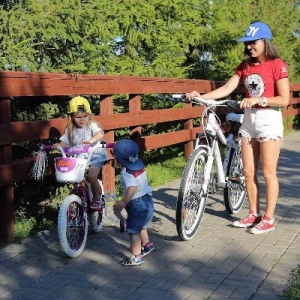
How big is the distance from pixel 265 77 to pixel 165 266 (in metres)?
2.05

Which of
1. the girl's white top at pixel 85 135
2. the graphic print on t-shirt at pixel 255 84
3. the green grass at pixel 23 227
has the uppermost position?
the graphic print on t-shirt at pixel 255 84

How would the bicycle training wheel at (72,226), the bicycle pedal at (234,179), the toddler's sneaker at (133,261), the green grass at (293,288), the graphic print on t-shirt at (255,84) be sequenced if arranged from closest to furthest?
the green grass at (293,288) → the toddler's sneaker at (133,261) → the bicycle training wheel at (72,226) → the graphic print on t-shirt at (255,84) → the bicycle pedal at (234,179)

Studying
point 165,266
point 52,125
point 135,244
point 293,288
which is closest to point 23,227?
point 52,125

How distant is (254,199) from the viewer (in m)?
6.50

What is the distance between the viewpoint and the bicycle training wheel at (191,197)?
18.9 ft

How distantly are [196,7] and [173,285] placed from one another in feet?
29.2

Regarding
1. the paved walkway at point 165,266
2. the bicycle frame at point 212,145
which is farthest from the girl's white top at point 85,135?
the bicycle frame at point 212,145

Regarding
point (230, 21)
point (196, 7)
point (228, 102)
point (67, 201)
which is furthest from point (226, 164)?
point (230, 21)

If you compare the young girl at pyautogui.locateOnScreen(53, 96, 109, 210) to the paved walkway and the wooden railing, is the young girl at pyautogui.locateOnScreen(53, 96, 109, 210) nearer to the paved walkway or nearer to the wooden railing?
the wooden railing

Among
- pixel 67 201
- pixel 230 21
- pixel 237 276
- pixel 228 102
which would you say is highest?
pixel 230 21

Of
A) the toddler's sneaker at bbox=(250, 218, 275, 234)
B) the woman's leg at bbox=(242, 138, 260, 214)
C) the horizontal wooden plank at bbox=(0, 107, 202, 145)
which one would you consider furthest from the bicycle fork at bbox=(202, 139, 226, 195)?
the horizontal wooden plank at bbox=(0, 107, 202, 145)

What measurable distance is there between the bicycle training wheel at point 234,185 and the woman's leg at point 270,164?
1.90ft

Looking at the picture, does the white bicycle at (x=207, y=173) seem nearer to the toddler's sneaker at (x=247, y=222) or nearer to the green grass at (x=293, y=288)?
the toddler's sneaker at (x=247, y=222)

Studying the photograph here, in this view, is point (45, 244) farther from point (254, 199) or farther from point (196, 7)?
point (196, 7)
